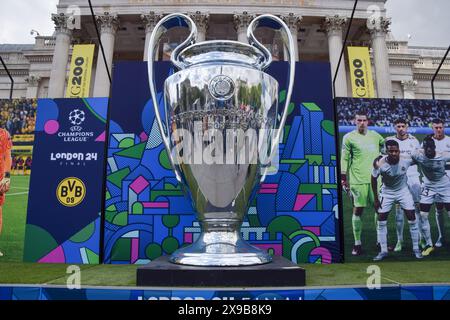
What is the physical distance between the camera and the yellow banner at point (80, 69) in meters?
15.3

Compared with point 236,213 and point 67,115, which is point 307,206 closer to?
point 236,213

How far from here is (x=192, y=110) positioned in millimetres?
2096

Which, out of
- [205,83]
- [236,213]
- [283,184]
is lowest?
[236,213]

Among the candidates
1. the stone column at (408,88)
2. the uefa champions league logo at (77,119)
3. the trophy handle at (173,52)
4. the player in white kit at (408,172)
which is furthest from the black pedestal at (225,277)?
the stone column at (408,88)

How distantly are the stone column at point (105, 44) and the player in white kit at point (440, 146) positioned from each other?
18.1 meters

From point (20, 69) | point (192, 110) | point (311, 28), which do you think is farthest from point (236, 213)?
point (20, 69)

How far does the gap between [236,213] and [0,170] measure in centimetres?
310

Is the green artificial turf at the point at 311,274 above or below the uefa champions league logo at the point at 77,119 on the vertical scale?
below

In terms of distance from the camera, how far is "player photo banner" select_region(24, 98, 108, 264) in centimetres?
356

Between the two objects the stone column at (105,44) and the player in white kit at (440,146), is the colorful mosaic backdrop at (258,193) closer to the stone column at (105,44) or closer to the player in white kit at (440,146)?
the player in white kit at (440,146)

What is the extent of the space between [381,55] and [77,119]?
2055 cm

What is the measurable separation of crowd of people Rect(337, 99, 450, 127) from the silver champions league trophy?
5.93 feet

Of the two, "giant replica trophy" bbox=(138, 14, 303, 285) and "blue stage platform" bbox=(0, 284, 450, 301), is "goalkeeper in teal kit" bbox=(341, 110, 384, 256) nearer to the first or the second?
"giant replica trophy" bbox=(138, 14, 303, 285)

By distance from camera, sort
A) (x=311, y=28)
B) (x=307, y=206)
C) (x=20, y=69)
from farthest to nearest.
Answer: (x=20, y=69) < (x=311, y=28) < (x=307, y=206)
